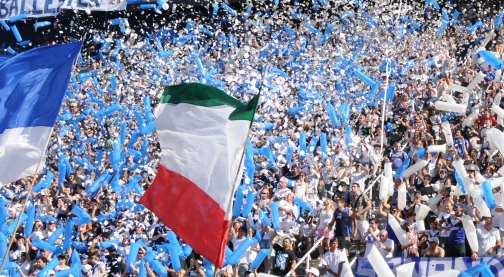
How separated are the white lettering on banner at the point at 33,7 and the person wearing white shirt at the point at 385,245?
16236 millimetres

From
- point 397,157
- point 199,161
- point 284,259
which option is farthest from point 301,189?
point 199,161

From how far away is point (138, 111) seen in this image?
18.9 metres

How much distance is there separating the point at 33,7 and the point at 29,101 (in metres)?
16.9

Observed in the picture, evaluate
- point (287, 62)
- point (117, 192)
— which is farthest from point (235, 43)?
point (117, 192)

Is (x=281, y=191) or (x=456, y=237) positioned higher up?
(x=456, y=237)

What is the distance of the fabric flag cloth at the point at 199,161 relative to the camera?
26.1 feet

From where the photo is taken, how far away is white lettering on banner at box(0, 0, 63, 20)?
2533cm

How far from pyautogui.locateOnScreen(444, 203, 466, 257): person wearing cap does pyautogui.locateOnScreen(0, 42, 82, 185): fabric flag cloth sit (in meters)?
5.26

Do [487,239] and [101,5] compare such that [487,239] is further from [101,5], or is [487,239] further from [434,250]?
[101,5]

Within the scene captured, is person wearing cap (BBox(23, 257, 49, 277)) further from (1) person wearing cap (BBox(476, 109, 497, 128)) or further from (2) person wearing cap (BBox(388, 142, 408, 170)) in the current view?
(1) person wearing cap (BBox(476, 109, 497, 128))

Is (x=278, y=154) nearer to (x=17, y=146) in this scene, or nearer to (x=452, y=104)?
(x=452, y=104)

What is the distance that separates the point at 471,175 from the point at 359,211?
5.35 feet

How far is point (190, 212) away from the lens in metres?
8.11

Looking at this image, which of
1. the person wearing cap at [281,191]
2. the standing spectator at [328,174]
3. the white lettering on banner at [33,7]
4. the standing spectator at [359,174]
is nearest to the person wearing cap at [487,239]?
the standing spectator at [359,174]
